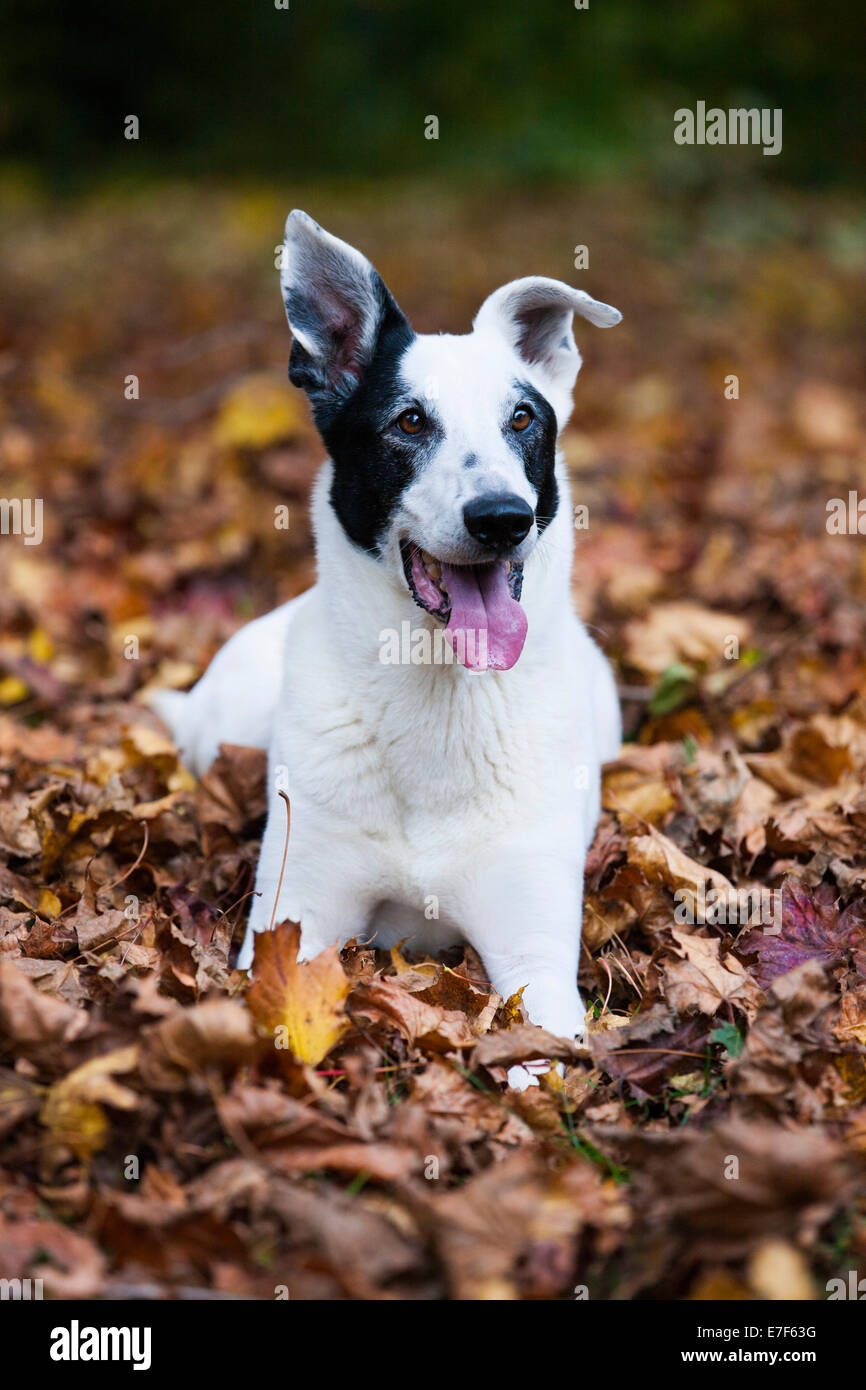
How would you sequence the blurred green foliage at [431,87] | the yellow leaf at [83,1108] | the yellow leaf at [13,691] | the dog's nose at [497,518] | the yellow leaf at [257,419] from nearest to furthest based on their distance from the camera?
the yellow leaf at [83,1108], the dog's nose at [497,518], the yellow leaf at [13,691], the yellow leaf at [257,419], the blurred green foliage at [431,87]

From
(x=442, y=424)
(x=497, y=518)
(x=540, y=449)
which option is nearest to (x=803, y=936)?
(x=497, y=518)

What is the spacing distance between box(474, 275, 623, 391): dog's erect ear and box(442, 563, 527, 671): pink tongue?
32.0 inches

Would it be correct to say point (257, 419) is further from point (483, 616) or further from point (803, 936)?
point (803, 936)

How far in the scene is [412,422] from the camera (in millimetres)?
3398

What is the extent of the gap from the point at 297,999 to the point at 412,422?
4.91 feet

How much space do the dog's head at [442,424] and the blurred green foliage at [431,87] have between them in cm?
1175

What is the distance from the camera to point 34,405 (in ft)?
30.1

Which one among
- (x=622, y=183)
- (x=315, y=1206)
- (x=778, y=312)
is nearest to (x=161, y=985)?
(x=315, y=1206)

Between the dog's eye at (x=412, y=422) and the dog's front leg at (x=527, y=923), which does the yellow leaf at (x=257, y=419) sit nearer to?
the dog's eye at (x=412, y=422)

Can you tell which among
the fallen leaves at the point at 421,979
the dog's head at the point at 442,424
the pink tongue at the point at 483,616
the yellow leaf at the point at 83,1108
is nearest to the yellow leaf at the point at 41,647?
the fallen leaves at the point at 421,979

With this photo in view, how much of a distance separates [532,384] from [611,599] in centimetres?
258

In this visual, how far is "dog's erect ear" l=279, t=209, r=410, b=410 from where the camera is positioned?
350 centimetres

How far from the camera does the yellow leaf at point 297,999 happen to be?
2.82 m
